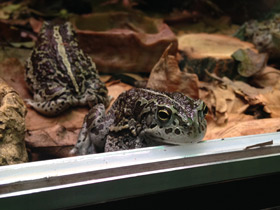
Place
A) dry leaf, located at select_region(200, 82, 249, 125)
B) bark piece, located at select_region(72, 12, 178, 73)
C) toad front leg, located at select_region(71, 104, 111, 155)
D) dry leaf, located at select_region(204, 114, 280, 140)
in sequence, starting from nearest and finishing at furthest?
dry leaf, located at select_region(204, 114, 280, 140), toad front leg, located at select_region(71, 104, 111, 155), dry leaf, located at select_region(200, 82, 249, 125), bark piece, located at select_region(72, 12, 178, 73)

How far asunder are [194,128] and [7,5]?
3.29 meters

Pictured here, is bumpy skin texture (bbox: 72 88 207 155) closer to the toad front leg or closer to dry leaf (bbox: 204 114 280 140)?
the toad front leg

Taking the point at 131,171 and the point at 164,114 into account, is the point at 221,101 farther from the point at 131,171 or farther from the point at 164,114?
the point at 131,171

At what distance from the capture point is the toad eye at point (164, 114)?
59.9 inches

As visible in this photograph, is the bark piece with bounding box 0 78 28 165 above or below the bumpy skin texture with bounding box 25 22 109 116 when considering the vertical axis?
above

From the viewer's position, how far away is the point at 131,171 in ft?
4.05

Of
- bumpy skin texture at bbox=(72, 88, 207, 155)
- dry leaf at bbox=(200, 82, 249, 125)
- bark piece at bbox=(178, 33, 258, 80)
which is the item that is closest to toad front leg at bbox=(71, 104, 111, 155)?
bumpy skin texture at bbox=(72, 88, 207, 155)

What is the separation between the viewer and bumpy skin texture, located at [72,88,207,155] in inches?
59.2

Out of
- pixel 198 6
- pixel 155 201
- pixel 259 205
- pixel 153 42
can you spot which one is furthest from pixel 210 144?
pixel 198 6

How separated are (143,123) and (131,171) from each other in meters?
0.53

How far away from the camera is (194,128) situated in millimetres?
1461

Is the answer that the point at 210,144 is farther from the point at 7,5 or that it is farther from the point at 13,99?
the point at 7,5

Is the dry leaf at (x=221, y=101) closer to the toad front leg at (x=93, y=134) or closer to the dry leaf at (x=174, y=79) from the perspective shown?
the dry leaf at (x=174, y=79)

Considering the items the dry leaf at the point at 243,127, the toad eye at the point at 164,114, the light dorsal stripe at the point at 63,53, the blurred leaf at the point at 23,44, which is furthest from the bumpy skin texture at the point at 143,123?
→ the blurred leaf at the point at 23,44
